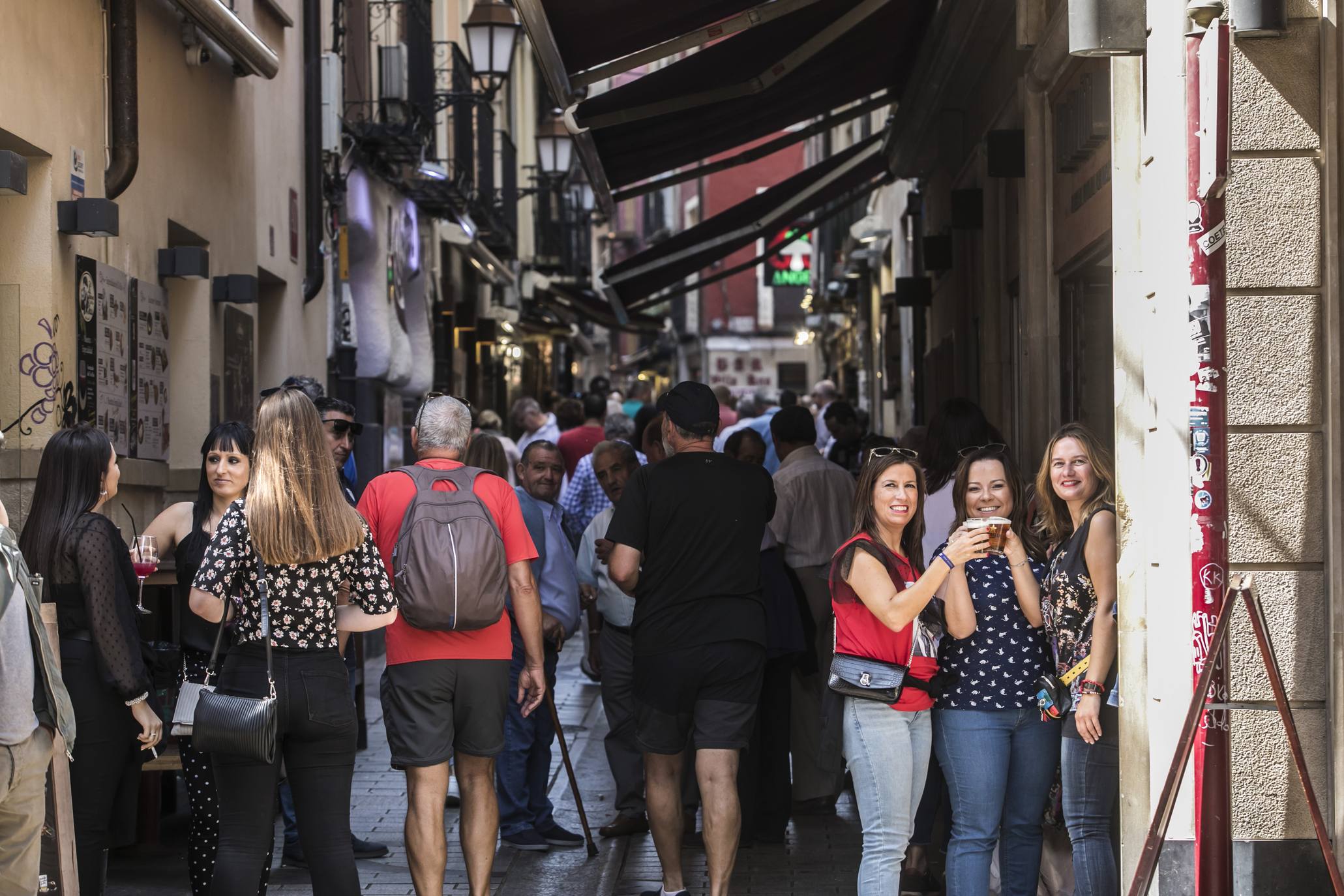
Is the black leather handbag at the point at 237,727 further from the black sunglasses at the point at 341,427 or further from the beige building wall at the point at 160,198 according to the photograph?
the black sunglasses at the point at 341,427

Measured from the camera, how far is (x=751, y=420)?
15781mm

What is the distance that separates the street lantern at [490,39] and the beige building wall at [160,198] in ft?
14.6

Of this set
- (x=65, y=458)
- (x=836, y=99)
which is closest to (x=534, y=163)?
(x=836, y=99)

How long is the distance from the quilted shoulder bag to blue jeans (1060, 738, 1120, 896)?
0.57m

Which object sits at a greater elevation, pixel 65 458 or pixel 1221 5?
pixel 1221 5

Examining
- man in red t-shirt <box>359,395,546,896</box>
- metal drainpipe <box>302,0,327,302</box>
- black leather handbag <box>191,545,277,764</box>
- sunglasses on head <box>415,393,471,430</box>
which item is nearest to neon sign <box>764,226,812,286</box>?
metal drainpipe <box>302,0,327,302</box>

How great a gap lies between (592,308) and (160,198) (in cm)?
1433

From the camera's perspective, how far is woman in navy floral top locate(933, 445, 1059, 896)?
224 inches

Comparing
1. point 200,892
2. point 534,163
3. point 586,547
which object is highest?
point 534,163

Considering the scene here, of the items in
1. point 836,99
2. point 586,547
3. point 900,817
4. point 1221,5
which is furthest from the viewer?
point 836,99

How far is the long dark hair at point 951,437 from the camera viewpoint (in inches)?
293

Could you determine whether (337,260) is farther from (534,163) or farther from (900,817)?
(534,163)

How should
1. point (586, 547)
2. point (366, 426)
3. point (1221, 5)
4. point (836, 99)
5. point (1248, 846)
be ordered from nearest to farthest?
point (1221, 5) < point (1248, 846) < point (586, 547) < point (836, 99) < point (366, 426)

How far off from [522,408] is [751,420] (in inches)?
82.9
